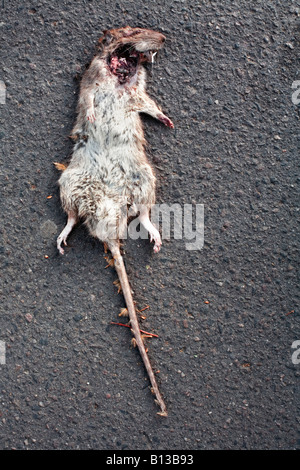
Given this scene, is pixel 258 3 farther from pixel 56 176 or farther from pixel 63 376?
pixel 63 376

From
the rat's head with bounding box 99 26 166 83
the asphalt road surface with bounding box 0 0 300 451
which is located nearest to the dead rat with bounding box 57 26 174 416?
the rat's head with bounding box 99 26 166 83

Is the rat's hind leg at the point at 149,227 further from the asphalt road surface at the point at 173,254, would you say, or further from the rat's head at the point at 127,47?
the rat's head at the point at 127,47

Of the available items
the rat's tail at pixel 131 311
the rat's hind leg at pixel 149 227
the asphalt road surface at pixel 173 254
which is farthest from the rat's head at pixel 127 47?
the rat's tail at pixel 131 311

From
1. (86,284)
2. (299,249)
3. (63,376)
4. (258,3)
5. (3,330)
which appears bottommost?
(63,376)

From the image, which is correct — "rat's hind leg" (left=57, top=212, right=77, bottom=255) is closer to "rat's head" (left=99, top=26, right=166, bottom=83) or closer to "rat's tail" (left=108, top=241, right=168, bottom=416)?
"rat's tail" (left=108, top=241, right=168, bottom=416)

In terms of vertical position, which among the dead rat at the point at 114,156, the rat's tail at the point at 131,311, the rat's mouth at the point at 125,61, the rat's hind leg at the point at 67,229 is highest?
the rat's mouth at the point at 125,61

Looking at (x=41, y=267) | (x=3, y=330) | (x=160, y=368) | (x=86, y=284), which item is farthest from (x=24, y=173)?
(x=160, y=368)

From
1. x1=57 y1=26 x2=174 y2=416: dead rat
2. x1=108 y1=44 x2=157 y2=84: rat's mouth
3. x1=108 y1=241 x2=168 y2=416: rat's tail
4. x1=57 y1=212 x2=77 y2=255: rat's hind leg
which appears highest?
x1=108 y1=44 x2=157 y2=84: rat's mouth

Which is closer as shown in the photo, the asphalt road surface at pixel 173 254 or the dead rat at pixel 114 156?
the dead rat at pixel 114 156
